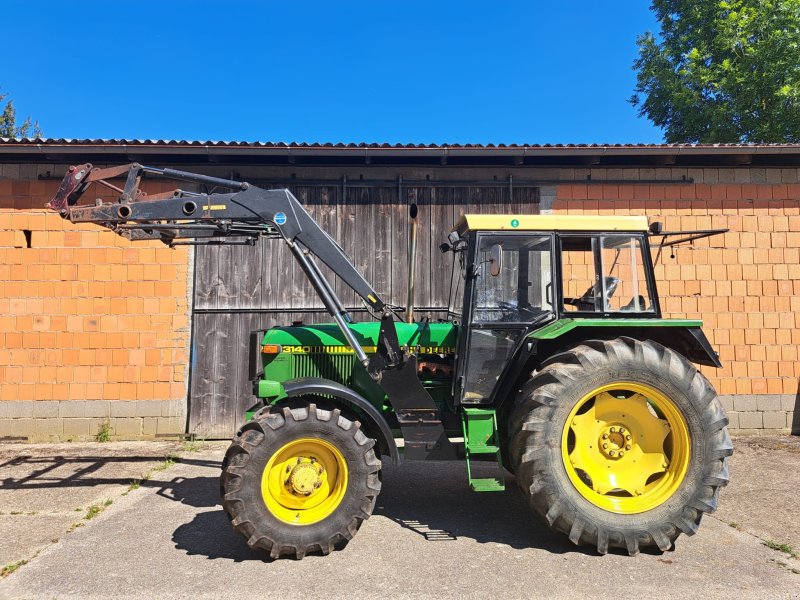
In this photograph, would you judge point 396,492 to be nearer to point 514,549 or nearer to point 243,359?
point 514,549

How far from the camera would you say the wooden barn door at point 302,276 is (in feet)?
22.6

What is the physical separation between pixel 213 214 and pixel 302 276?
345cm

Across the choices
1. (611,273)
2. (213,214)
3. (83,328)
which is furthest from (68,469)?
(611,273)

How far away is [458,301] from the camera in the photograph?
416 centimetres

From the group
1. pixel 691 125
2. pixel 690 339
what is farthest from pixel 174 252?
pixel 691 125

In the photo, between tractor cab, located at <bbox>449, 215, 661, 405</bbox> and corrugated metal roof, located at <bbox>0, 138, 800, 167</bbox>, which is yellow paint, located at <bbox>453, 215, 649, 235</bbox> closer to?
tractor cab, located at <bbox>449, 215, 661, 405</bbox>

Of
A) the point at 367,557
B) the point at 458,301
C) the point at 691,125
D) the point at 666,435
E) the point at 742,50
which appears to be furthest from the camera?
the point at 691,125

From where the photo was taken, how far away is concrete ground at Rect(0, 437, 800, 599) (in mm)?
2865

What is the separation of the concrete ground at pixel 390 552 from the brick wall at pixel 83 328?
1.78m

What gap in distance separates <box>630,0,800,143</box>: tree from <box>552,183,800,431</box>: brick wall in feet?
20.0

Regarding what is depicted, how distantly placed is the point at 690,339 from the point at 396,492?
282 centimetres

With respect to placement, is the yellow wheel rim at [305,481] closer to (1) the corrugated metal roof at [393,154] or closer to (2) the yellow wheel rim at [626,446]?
(2) the yellow wheel rim at [626,446]

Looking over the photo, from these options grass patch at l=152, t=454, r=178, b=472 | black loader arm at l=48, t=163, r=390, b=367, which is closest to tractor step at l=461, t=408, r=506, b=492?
black loader arm at l=48, t=163, r=390, b=367

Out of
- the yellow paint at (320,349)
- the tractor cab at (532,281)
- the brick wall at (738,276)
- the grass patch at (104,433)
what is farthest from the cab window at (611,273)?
the grass patch at (104,433)
